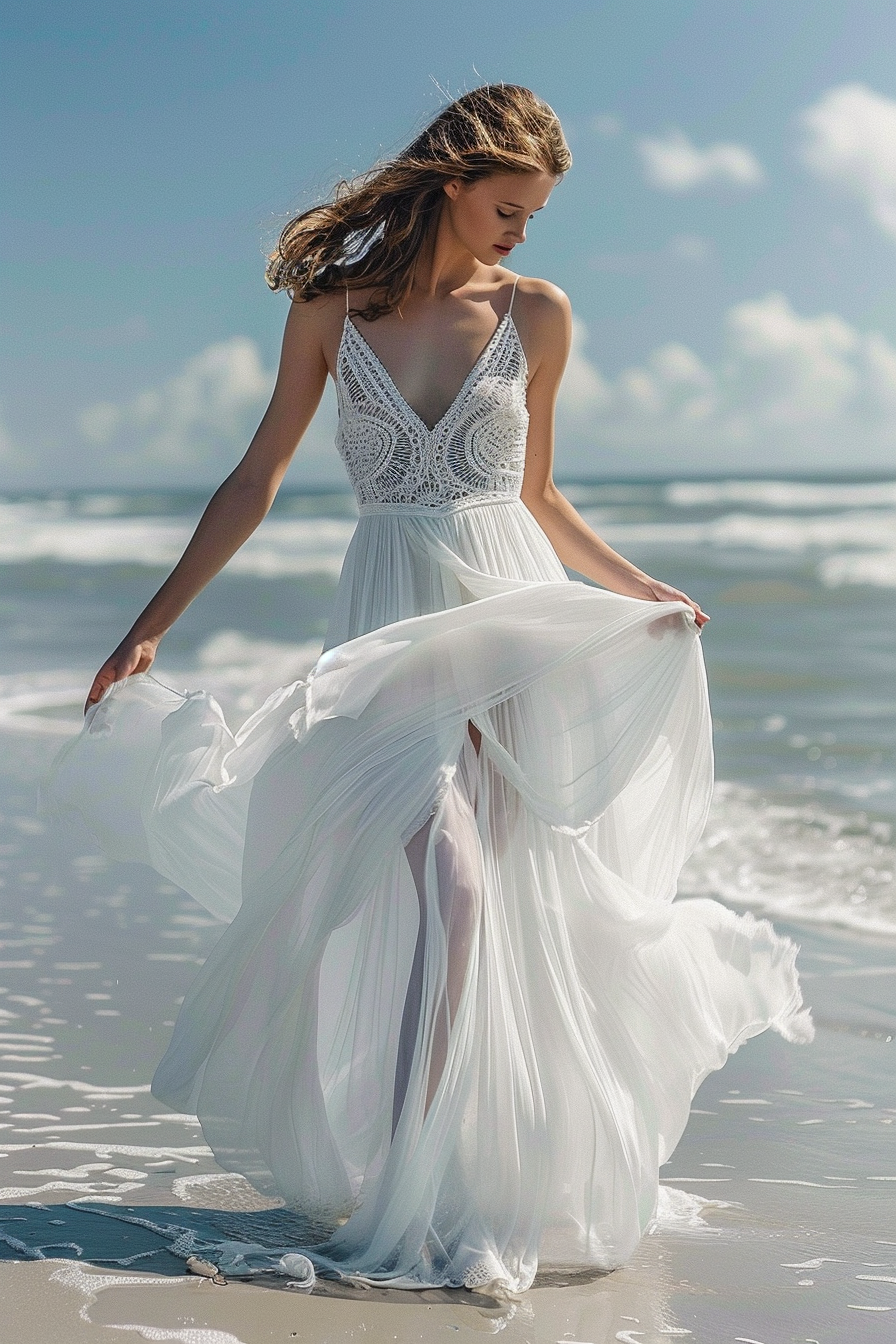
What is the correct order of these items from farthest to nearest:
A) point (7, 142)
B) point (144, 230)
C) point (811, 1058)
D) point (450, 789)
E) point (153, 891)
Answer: point (144, 230)
point (7, 142)
point (153, 891)
point (811, 1058)
point (450, 789)

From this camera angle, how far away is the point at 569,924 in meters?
2.68

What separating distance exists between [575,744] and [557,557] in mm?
476

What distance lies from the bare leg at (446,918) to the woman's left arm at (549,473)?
619mm

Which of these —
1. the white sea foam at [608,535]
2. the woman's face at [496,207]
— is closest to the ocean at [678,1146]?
the woman's face at [496,207]

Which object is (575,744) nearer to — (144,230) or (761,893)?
(761,893)

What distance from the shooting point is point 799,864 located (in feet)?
19.2

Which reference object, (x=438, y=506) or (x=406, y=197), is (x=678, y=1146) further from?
(x=406, y=197)

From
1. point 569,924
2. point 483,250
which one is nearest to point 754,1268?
point 569,924

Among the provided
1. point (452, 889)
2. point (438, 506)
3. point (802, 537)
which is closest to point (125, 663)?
point (438, 506)

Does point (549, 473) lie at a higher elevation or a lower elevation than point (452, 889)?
higher

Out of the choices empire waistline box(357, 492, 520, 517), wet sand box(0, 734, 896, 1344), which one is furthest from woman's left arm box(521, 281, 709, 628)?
wet sand box(0, 734, 896, 1344)

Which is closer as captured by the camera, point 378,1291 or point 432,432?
point 378,1291

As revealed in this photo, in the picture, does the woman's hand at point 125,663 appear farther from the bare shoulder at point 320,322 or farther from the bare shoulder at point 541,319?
the bare shoulder at point 541,319

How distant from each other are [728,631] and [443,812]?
38.6 ft
